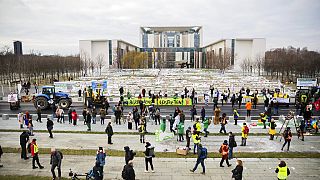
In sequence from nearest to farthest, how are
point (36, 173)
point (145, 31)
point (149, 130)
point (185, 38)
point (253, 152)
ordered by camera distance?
point (36, 173)
point (253, 152)
point (149, 130)
point (145, 31)
point (185, 38)

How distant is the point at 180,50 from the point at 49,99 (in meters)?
108

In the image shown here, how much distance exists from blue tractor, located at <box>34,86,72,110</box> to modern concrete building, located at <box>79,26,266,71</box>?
2326 inches

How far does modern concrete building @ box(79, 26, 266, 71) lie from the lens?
314 ft

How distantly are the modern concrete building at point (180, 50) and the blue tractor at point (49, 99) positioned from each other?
59077mm

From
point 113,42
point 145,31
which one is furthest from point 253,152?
point 145,31

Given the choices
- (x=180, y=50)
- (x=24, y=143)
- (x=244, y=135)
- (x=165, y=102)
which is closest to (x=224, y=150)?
(x=244, y=135)

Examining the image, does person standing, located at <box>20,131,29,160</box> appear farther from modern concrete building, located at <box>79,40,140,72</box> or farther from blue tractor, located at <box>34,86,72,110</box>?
modern concrete building, located at <box>79,40,140,72</box>

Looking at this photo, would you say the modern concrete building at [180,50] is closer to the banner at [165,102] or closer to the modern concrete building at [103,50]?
the modern concrete building at [103,50]

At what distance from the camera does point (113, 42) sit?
98.1 m

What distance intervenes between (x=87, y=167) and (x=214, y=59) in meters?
89.2

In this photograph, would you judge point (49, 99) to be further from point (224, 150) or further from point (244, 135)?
point (224, 150)

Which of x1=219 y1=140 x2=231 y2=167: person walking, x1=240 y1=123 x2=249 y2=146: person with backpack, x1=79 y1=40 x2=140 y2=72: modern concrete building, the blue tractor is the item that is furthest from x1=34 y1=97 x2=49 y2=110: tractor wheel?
x1=79 y1=40 x2=140 y2=72: modern concrete building

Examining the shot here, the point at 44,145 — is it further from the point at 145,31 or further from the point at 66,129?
the point at 145,31

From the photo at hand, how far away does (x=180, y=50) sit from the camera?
129250mm
